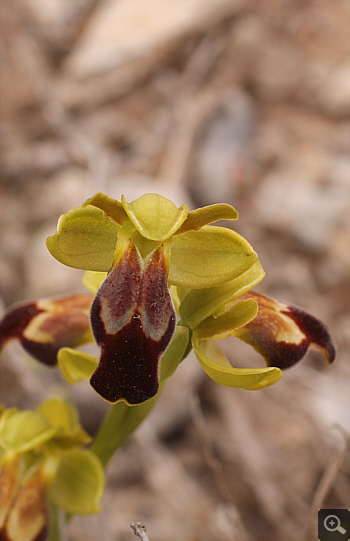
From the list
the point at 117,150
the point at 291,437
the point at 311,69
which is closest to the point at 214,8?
the point at 311,69

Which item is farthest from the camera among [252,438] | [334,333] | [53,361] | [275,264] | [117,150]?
[117,150]

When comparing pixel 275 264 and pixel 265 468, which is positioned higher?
pixel 275 264

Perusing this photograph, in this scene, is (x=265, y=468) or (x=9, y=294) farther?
(x=9, y=294)

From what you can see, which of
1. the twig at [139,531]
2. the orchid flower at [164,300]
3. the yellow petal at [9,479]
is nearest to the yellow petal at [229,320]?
the orchid flower at [164,300]

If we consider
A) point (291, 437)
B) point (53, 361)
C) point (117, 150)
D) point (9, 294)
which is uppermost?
point (53, 361)

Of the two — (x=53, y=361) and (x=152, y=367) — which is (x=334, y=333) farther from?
(x=152, y=367)

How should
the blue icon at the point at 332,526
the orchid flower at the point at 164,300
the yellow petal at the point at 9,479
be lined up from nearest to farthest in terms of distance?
the orchid flower at the point at 164,300 < the yellow petal at the point at 9,479 < the blue icon at the point at 332,526

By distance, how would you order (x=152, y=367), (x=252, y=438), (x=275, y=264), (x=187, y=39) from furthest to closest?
(x=187, y=39), (x=275, y=264), (x=252, y=438), (x=152, y=367)

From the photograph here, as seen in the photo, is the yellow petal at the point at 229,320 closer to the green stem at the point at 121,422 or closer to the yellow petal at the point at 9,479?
the green stem at the point at 121,422
